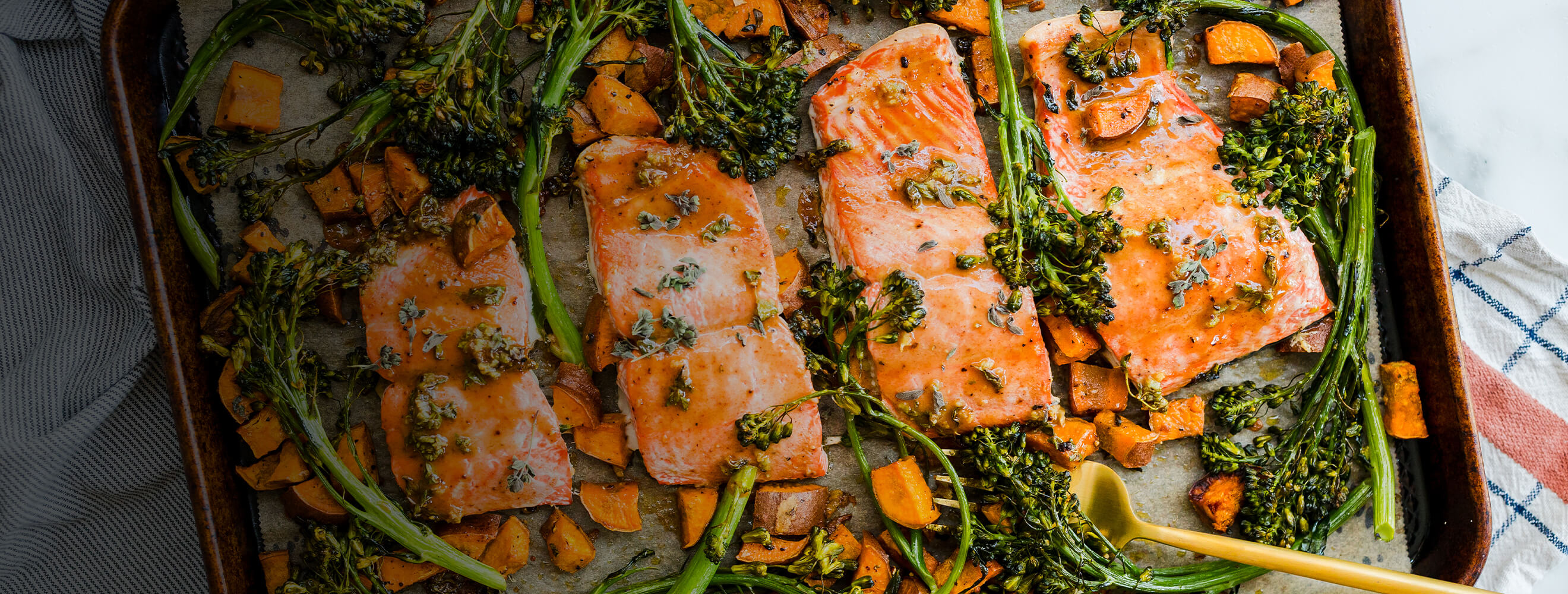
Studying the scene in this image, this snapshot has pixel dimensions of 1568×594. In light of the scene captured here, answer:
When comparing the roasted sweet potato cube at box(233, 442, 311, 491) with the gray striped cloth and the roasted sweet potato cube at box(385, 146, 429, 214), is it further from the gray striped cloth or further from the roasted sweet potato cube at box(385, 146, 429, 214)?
the roasted sweet potato cube at box(385, 146, 429, 214)

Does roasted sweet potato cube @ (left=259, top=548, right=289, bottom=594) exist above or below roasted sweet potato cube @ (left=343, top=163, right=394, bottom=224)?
below

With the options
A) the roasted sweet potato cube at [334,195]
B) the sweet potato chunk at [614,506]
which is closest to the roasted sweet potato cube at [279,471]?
the roasted sweet potato cube at [334,195]

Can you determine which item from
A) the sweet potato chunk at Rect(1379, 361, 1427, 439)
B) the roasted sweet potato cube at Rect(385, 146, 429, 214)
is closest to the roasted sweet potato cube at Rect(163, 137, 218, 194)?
the roasted sweet potato cube at Rect(385, 146, 429, 214)

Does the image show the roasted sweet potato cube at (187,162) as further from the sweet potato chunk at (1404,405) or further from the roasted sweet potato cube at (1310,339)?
the sweet potato chunk at (1404,405)

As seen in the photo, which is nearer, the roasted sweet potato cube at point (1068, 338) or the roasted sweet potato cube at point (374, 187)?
the roasted sweet potato cube at point (374, 187)

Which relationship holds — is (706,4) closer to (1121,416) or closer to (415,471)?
(415,471)

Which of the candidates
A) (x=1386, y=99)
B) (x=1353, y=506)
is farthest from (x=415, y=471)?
(x=1386, y=99)
